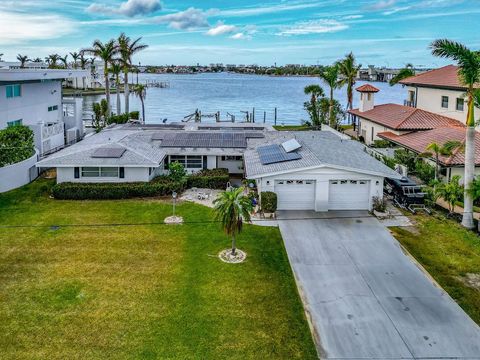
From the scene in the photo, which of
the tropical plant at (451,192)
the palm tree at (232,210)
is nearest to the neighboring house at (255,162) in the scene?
the tropical plant at (451,192)

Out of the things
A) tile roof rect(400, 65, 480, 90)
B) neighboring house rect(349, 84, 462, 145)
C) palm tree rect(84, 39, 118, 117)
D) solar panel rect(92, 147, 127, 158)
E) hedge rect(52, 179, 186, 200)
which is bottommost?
hedge rect(52, 179, 186, 200)

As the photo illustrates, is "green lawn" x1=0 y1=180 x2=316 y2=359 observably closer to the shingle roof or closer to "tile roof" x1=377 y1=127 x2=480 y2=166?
the shingle roof

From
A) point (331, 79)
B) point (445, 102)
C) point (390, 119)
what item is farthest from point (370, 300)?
point (331, 79)

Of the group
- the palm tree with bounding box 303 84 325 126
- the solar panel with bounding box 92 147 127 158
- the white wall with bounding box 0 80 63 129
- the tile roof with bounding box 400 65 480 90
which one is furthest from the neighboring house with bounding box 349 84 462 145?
the white wall with bounding box 0 80 63 129

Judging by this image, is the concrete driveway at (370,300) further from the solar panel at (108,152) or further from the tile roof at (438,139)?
the solar panel at (108,152)

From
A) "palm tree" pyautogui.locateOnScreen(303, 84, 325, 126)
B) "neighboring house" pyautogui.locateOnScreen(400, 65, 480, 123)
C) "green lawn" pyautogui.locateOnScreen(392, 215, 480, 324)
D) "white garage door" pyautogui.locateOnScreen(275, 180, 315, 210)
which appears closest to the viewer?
"green lawn" pyautogui.locateOnScreen(392, 215, 480, 324)

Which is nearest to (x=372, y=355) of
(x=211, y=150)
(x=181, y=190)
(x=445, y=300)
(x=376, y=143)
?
(x=445, y=300)

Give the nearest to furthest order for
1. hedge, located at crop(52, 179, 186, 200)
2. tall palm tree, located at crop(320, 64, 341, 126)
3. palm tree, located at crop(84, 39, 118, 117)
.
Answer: hedge, located at crop(52, 179, 186, 200) < palm tree, located at crop(84, 39, 118, 117) < tall palm tree, located at crop(320, 64, 341, 126)

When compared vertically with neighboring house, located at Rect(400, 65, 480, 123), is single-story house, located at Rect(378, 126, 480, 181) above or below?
below
